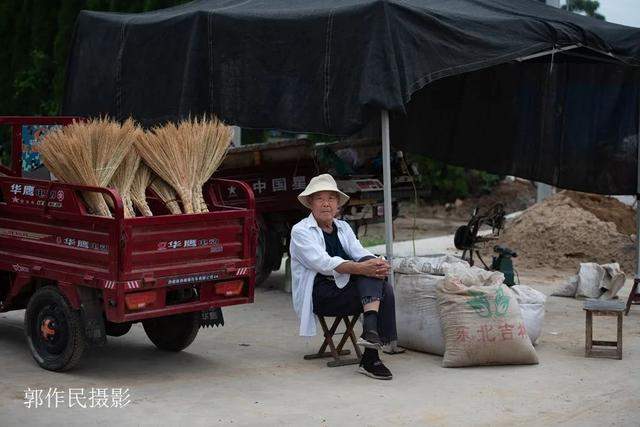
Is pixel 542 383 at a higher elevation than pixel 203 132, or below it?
below

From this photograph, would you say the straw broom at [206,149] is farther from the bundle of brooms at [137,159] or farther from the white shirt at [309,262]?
the white shirt at [309,262]

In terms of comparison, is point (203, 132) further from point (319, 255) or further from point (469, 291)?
point (469, 291)

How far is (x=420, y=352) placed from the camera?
7.54 m

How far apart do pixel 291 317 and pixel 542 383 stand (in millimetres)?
2910

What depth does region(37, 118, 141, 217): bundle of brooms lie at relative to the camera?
6535mm

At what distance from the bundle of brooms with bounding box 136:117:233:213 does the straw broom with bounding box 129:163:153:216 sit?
0.05 metres

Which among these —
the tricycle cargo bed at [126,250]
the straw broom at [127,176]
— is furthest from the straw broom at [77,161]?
the straw broom at [127,176]

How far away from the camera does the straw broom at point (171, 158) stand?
6.83 m

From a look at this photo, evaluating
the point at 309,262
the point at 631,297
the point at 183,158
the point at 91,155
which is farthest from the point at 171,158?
the point at 631,297

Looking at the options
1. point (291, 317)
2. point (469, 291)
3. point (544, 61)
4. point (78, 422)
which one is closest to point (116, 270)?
point (78, 422)

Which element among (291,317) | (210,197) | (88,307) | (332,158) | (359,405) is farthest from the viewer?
(332,158)

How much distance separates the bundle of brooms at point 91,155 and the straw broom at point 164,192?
0.77 feet

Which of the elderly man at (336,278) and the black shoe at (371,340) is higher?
the elderly man at (336,278)

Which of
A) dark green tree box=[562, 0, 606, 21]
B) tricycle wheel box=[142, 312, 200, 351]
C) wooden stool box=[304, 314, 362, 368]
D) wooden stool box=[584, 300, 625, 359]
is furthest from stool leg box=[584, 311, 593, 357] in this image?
dark green tree box=[562, 0, 606, 21]
